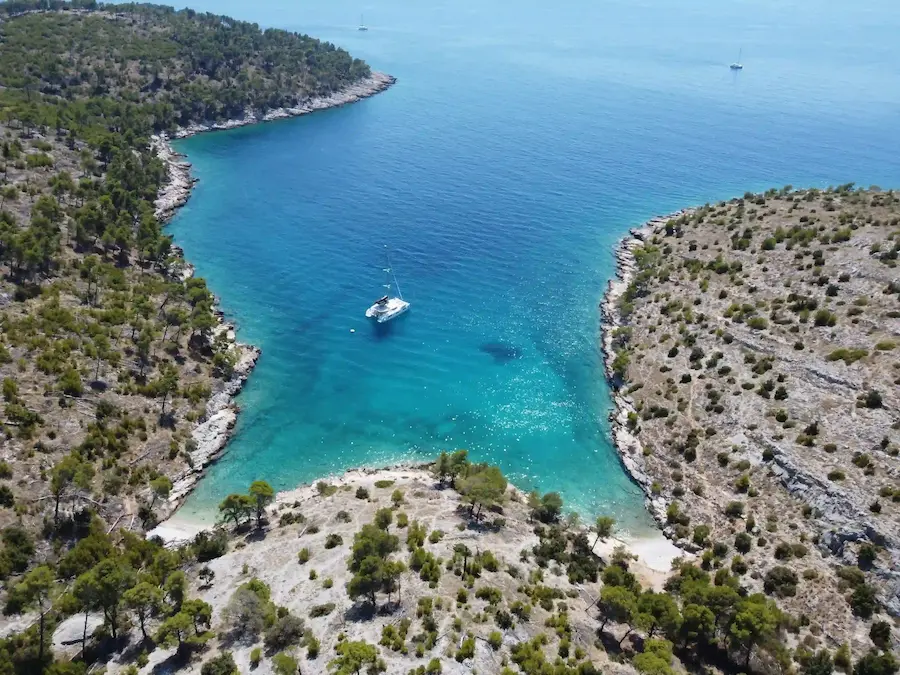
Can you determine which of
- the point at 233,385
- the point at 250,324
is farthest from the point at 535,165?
the point at 233,385

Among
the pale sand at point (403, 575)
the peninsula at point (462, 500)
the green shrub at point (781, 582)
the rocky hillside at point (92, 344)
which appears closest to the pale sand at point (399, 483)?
the pale sand at point (403, 575)

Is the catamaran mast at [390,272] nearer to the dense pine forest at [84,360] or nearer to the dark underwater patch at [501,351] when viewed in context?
the dark underwater patch at [501,351]

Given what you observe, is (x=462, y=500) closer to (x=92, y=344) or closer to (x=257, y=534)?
(x=257, y=534)

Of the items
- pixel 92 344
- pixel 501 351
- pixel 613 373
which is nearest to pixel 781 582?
pixel 613 373

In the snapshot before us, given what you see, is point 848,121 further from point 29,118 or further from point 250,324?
point 29,118

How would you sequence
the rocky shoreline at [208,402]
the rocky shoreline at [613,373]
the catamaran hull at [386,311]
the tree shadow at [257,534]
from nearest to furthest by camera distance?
the tree shadow at [257,534] → the rocky shoreline at [208,402] → the rocky shoreline at [613,373] → the catamaran hull at [386,311]

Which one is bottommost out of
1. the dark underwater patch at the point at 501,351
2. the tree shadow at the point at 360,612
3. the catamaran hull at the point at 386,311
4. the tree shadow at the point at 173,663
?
the tree shadow at the point at 173,663
